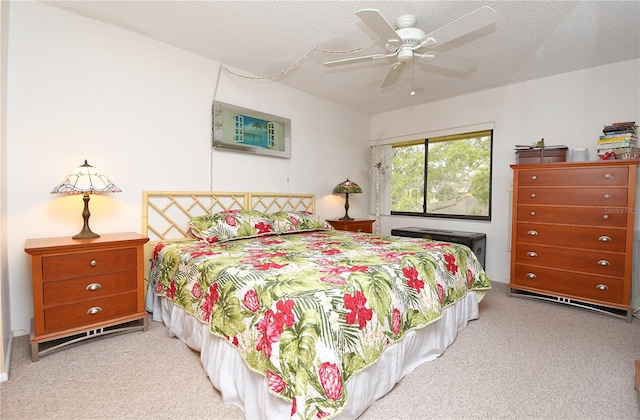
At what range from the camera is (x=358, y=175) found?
514 cm

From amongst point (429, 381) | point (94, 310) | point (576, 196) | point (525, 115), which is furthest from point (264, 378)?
point (525, 115)

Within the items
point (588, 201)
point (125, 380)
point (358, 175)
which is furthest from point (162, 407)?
point (358, 175)

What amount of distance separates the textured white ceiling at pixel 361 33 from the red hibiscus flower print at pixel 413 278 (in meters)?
1.91

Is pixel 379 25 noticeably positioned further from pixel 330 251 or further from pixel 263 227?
pixel 263 227

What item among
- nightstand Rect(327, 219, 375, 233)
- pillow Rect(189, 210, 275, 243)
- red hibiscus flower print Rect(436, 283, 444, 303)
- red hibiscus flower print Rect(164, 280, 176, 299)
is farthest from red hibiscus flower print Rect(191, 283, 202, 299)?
nightstand Rect(327, 219, 375, 233)

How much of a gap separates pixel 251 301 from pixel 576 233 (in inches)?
124

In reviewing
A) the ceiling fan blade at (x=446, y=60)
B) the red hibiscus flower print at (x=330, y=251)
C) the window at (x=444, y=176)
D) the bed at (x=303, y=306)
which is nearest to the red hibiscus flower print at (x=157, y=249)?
the bed at (x=303, y=306)

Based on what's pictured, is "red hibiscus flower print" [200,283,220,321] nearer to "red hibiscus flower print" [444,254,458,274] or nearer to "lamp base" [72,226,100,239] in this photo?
"lamp base" [72,226,100,239]

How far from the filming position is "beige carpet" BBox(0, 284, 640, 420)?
1.61 meters

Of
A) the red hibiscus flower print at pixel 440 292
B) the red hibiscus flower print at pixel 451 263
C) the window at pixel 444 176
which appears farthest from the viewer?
the window at pixel 444 176

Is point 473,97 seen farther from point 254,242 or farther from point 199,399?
point 199,399

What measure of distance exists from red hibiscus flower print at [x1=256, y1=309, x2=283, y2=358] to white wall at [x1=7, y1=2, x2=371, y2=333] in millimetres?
2023

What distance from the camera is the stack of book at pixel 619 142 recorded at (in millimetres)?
2930

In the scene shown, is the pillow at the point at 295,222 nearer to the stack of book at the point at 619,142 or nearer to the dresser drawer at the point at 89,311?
the dresser drawer at the point at 89,311
